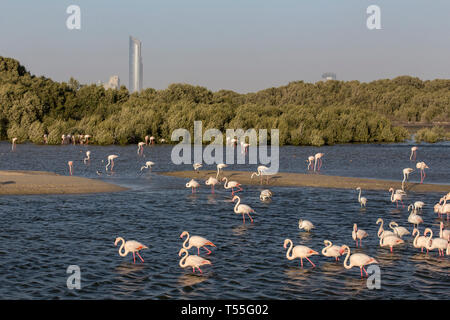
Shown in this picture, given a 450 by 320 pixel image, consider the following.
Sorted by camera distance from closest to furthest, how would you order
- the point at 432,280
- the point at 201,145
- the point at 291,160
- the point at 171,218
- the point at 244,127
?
the point at 432,280 → the point at 171,218 → the point at 291,160 → the point at 201,145 → the point at 244,127

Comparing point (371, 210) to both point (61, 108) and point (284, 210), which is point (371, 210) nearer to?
point (284, 210)

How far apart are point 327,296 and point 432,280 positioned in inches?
125

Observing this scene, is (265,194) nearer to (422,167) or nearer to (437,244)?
(437,244)

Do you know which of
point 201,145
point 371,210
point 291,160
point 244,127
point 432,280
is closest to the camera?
point 432,280

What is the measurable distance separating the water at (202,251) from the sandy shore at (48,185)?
3.92 feet

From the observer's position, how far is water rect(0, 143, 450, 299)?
13914 mm

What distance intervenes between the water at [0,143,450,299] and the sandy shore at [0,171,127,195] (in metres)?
1.19

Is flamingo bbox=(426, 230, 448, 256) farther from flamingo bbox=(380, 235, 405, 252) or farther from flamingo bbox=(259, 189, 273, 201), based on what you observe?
flamingo bbox=(259, 189, 273, 201)

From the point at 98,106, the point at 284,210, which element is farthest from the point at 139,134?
the point at 284,210

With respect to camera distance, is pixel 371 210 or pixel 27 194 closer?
pixel 371 210

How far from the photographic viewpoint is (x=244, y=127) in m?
73.8

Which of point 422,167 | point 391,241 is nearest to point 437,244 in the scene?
point 391,241

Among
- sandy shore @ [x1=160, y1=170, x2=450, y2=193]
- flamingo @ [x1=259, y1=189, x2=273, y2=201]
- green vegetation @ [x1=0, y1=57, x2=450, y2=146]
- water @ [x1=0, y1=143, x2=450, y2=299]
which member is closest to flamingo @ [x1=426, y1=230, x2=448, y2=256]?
water @ [x1=0, y1=143, x2=450, y2=299]

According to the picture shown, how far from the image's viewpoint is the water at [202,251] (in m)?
13.9
